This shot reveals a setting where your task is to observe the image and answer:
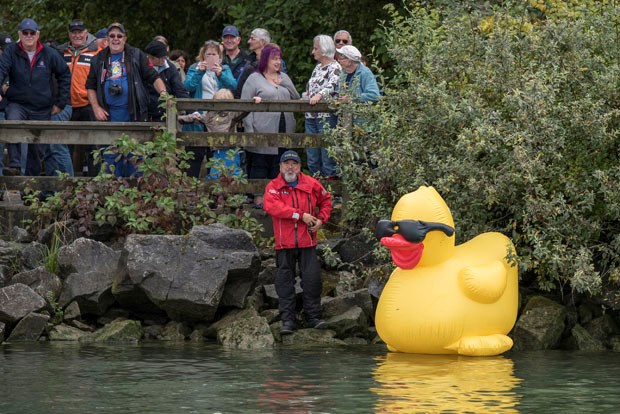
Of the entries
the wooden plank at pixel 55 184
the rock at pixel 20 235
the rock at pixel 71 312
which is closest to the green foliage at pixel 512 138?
the wooden plank at pixel 55 184

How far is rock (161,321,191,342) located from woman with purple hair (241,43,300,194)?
7.57 ft

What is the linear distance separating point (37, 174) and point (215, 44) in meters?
2.67

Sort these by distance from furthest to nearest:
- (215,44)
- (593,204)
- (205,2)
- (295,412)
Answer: (205,2), (215,44), (593,204), (295,412)

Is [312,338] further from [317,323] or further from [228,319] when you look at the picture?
[228,319]

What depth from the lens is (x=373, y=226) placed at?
15.9 metres

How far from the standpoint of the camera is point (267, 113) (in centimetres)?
1720

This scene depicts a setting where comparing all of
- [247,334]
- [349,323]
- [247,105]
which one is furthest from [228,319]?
[247,105]

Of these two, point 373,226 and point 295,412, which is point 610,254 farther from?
point 295,412

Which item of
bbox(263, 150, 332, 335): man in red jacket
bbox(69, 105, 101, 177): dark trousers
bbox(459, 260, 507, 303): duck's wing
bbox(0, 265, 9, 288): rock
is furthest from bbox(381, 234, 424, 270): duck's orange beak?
bbox(69, 105, 101, 177): dark trousers

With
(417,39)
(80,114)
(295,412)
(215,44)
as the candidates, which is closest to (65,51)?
(80,114)

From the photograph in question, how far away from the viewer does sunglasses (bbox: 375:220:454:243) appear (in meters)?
13.8

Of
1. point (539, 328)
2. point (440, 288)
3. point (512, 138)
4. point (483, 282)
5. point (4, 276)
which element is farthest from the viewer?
point (4, 276)

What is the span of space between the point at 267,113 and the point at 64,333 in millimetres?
3892

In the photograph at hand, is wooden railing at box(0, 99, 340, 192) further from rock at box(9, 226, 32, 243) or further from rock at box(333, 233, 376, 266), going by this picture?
rock at box(333, 233, 376, 266)
